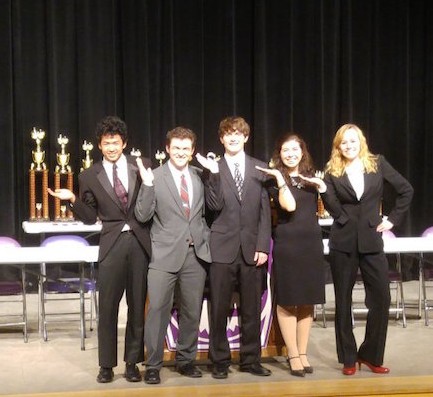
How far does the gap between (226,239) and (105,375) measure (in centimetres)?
104

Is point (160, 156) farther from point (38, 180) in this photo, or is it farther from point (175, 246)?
point (175, 246)

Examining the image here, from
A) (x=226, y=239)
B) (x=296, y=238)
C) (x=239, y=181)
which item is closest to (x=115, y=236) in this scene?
(x=226, y=239)

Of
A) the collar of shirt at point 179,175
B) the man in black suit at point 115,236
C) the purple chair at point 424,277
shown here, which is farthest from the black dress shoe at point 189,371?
the purple chair at point 424,277

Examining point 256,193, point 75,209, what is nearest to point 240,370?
point 256,193

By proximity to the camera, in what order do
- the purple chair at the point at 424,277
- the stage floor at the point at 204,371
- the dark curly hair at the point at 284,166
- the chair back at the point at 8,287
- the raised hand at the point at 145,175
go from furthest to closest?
the purple chair at the point at 424,277
the chair back at the point at 8,287
the dark curly hair at the point at 284,166
the raised hand at the point at 145,175
the stage floor at the point at 204,371

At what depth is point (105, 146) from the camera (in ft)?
14.9

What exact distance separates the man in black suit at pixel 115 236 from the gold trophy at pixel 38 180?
2752 millimetres

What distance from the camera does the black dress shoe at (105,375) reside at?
462 cm

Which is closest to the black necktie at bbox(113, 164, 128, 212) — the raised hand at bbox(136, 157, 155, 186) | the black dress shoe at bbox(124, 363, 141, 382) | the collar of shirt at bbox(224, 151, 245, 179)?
the raised hand at bbox(136, 157, 155, 186)

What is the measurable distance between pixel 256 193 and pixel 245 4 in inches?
165

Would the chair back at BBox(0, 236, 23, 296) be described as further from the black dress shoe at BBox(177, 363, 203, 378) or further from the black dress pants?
the black dress pants

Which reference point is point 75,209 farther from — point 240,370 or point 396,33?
point 396,33

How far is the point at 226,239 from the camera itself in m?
4.54

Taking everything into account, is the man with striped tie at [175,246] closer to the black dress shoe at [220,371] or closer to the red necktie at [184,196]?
the red necktie at [184,196]
